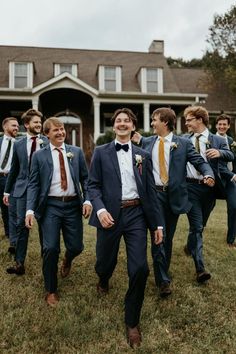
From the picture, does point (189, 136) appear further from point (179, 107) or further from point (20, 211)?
point (179, 107)

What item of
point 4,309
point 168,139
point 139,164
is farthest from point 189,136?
point 4,309

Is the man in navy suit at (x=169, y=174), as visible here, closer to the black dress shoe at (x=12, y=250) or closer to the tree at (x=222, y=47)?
the black dress shoe at (x=12, y=250)

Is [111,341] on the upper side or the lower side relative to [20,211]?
lower

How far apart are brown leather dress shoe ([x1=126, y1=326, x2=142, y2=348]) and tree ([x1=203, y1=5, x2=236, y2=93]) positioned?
895 inches

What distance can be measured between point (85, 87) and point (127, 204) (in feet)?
65.3

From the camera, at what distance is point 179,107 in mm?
25484

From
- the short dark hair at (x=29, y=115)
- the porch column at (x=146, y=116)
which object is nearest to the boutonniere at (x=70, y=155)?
the short dark hair at (x=29, y=115)

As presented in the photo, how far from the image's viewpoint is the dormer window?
24.7 meters

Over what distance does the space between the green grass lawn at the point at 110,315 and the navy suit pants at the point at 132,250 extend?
0.40m

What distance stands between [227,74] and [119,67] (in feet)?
20.8

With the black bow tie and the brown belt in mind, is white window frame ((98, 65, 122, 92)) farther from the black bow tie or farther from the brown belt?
the brown belt

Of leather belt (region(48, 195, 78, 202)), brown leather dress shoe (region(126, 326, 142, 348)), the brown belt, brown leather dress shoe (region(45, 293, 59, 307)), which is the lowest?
brown leather dress shoe (region(126, 326, 142, 348))

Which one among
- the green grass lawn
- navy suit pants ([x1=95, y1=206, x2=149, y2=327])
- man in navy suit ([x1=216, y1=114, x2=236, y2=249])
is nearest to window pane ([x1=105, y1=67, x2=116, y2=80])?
man in navy suit ([x1=216, y1=114, x2=236, y2=249])

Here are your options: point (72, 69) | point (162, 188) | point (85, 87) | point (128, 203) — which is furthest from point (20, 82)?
point (128, 203)
